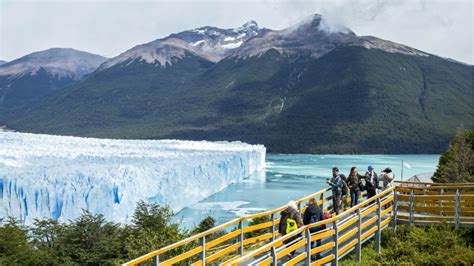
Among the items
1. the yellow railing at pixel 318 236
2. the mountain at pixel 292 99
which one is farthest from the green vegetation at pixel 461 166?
the mountain at pixel 292 99

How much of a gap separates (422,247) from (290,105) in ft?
327

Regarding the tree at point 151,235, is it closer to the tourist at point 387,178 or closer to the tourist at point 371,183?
the tourist at point 371,183

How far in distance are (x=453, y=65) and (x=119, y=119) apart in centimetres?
7707

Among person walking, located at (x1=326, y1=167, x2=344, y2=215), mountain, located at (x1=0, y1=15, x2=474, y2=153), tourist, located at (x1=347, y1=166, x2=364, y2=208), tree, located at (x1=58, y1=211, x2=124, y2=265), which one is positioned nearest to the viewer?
person walking, located at (x1=326, y1=167, x2=344, y2=215)

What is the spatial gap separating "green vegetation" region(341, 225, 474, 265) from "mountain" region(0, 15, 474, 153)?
7548 centimetres

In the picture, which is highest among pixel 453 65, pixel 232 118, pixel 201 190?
pixel 453 65

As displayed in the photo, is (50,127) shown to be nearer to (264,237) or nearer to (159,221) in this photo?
(159,221)

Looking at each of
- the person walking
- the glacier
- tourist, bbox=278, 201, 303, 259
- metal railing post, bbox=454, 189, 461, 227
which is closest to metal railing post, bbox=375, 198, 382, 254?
metal railing post, bbox=454, 189, 461, 227

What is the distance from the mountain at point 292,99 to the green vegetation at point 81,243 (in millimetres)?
A: 70872

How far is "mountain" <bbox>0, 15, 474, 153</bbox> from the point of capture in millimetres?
90188

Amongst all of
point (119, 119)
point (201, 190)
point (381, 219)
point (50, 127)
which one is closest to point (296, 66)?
point (119, 119)

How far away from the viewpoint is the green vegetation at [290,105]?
89188 millimetres

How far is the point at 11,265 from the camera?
427 inches

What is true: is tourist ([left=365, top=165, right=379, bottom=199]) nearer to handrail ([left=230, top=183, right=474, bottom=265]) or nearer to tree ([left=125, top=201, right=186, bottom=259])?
handrail ([left=230, top=183, right=474, bottom=265])
